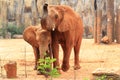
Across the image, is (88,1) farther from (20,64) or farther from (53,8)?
(53,8)

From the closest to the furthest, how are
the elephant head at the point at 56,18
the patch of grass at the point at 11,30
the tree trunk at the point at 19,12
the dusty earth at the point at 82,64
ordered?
the elephant head at the point at 56,18 < the dusty earth at the point at 82,64 < the patch of grass at the point at 11,30 < the tree trunk at the point at 19,12

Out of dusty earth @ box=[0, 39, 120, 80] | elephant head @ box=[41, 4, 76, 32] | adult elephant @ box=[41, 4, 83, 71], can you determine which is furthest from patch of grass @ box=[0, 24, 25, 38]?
elephant head @ box=[41, 4, 76, 32]

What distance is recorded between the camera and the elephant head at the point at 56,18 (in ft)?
25.1

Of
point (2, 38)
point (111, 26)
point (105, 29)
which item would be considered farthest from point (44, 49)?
point (2, 38)

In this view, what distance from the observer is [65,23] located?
8.34m

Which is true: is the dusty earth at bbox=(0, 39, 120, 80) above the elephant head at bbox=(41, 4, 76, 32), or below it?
below

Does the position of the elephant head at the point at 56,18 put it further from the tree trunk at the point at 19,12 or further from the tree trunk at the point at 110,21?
the tree trunk at the point at 19,12

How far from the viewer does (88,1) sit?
77.5 ft

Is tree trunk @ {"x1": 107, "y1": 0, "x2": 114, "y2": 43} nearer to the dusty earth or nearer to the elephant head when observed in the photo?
the dusty earth

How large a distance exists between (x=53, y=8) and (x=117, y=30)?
8.26m

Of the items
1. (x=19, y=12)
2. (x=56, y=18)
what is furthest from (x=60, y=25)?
(x=19, y=12)

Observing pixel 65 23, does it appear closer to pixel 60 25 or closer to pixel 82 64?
pixel 60 25

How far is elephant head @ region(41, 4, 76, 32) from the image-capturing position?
25.1 ft

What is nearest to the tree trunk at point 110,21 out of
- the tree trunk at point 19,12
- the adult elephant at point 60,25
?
the adult elephant at point 60,25
